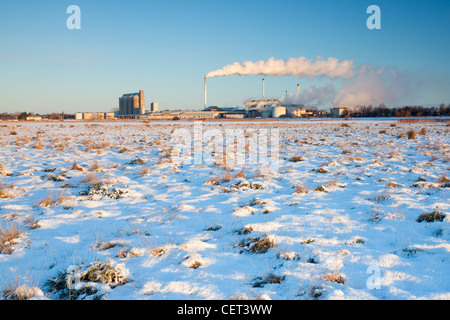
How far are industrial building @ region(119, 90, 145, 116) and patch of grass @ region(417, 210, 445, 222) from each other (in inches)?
6237

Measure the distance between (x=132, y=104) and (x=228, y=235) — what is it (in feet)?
554

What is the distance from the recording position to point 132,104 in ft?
527

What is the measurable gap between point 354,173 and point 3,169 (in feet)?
35.2

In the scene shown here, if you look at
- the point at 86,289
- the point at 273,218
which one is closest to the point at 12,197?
the point at 86,289

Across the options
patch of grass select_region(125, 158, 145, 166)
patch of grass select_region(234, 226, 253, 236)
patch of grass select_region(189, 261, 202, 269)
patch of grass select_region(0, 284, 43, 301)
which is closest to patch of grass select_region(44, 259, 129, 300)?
patch of grass select_region(0, 284, 43, 301)

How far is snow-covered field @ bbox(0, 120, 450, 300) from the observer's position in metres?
3.01

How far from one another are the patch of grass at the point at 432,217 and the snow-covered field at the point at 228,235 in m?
0.03

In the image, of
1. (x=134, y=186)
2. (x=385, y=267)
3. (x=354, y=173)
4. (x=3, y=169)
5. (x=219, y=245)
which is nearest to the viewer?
(x=385, y=267)

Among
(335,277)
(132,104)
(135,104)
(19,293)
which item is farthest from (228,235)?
(132,104)

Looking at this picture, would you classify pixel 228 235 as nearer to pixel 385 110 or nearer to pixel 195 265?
pixel 195 265

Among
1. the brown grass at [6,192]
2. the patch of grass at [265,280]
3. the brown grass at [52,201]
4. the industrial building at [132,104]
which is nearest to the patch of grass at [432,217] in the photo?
the patch of grass at [265,280]

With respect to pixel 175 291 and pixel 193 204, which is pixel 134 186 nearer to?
pixel 193 204

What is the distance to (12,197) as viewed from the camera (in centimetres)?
624

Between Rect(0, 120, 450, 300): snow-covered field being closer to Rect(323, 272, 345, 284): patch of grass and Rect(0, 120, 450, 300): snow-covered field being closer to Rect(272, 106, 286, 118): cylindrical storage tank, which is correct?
Rect(323, 272, 345, 284): patch of grass
